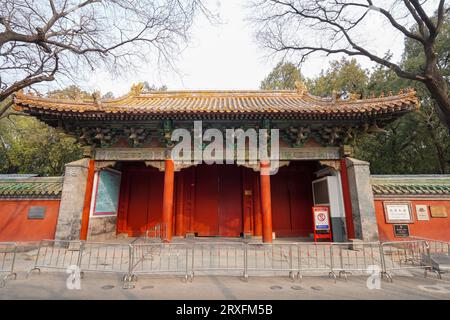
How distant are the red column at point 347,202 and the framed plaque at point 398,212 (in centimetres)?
116

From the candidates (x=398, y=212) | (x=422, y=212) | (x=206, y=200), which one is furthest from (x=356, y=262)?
(x=206, y=200)

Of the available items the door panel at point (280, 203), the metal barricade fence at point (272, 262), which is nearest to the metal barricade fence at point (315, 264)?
the metal barricade fence at point (272, 262)

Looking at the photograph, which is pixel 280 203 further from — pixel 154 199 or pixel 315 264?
pixel 154 199

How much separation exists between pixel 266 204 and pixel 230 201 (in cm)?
296

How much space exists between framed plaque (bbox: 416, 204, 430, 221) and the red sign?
282 cm

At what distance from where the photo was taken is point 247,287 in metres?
4.47

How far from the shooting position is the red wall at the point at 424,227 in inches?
298

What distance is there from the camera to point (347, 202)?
26.5 feet

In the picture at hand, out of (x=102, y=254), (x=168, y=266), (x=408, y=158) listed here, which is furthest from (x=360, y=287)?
(x=408, y=158)

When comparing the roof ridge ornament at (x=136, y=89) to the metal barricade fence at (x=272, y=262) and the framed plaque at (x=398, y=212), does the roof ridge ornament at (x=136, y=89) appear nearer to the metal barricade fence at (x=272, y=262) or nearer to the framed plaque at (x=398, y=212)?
the metal barricade fence at (x=272, y=262)

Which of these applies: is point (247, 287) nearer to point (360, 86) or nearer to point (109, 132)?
point (109, 132)

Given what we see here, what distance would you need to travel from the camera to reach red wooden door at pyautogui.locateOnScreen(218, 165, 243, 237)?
34.2 feet

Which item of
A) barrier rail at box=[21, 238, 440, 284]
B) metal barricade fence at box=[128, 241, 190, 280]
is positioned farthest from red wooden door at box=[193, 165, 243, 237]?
metal barricade fence at box=[128, 241, 190, 280]

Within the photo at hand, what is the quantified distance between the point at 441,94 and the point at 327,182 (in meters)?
4.23
